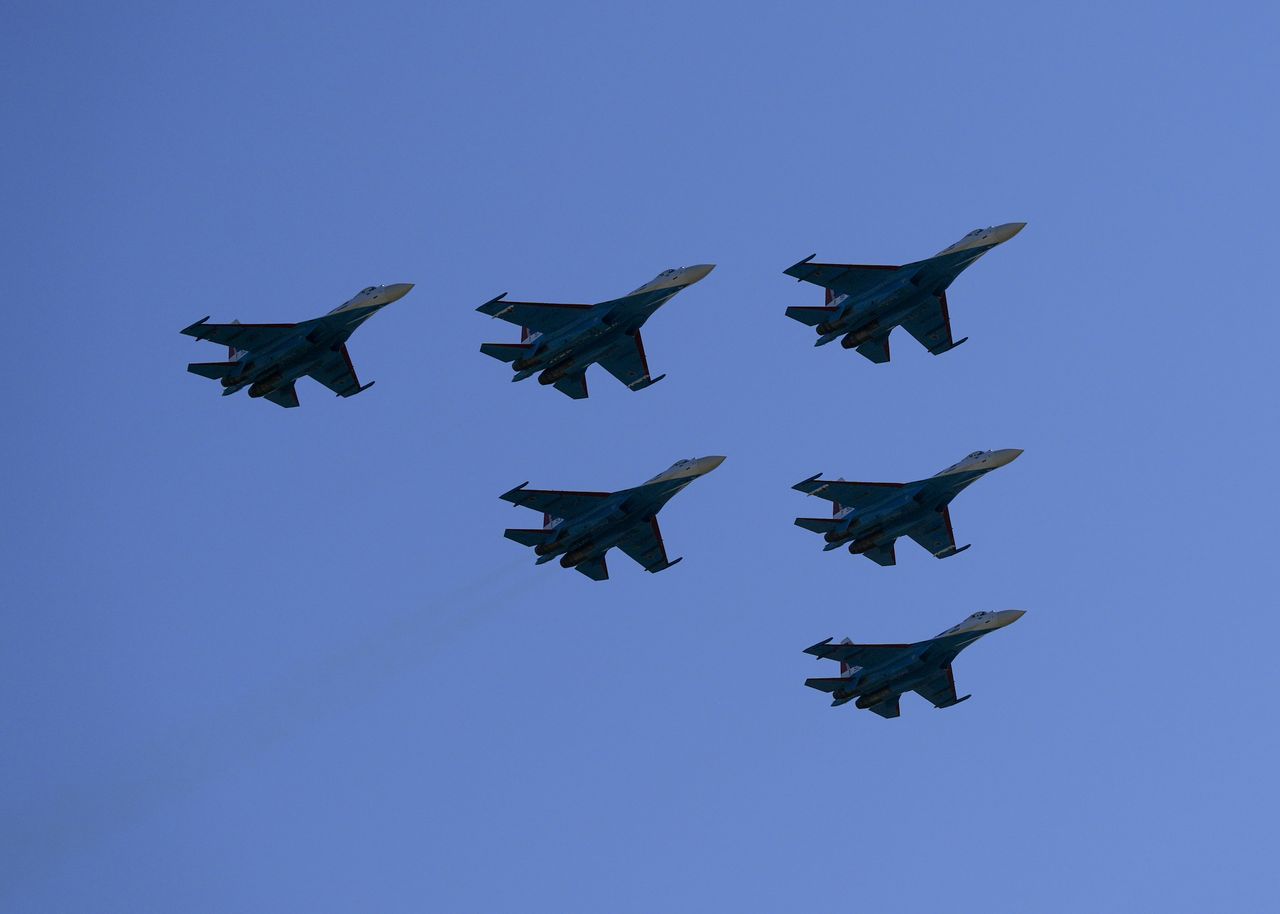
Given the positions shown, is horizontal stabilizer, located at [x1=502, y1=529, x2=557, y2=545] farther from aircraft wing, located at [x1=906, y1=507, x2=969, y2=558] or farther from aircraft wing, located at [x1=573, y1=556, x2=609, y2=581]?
aircraft wing, located at [x1=906, y1=507, x2=969, y2=558]

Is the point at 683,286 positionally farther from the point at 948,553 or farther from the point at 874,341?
the point at 948,553

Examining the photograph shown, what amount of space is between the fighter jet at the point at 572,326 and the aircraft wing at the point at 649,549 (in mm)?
9013

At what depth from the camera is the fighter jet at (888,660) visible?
368ft

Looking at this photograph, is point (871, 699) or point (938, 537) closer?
point (871, 699)

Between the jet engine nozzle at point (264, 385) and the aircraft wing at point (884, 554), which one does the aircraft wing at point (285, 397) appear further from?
the aircraft wing at point (884, 554)

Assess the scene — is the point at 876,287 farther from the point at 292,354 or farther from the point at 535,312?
the point at 292,354

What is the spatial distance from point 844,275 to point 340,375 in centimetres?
2673

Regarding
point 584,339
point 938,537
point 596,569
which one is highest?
point 584,339

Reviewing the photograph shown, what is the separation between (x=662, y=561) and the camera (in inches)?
4402

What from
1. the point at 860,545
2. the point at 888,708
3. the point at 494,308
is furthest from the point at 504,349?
the point at 888,708

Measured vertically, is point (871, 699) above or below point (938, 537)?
below

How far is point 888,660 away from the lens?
370ft

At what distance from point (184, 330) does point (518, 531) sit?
19338mm

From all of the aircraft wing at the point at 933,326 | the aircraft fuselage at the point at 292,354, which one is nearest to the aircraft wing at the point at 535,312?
the aircraft fuselage at the point at 292,354
